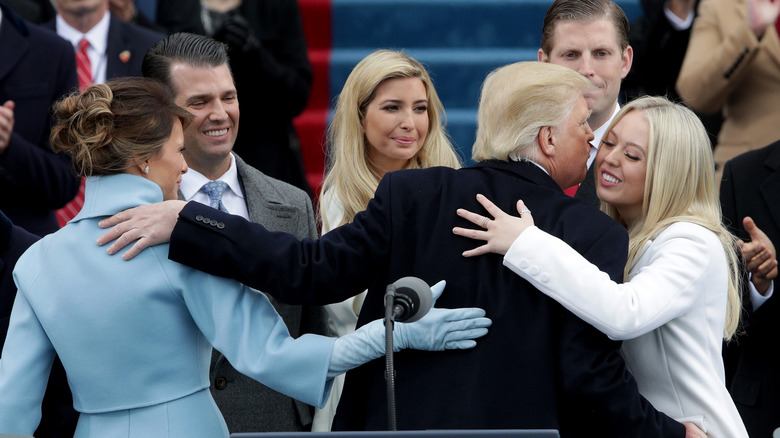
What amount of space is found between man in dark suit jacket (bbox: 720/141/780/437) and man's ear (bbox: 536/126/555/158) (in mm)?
1396

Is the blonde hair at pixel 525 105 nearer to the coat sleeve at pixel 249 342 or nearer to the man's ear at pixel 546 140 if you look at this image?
the man's ear at pixel 546 140

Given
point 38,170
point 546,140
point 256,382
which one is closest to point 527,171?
point 546,140

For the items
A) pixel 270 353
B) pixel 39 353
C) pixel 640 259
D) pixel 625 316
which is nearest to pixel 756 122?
pixel 640 259

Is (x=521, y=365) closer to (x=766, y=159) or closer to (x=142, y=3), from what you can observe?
(x=766, y=159)

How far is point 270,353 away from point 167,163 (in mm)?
530

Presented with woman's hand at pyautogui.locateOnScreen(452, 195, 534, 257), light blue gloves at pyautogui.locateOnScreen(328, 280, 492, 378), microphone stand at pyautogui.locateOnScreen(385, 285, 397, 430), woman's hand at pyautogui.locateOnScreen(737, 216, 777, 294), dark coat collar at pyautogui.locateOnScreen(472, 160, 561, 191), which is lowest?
woman's hand at pyautogui.locateOnScreen(737, 216, 777, 294)

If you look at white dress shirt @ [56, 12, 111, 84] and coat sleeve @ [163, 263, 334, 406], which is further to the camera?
white dress shirt @ [56, 12, 111, 84]

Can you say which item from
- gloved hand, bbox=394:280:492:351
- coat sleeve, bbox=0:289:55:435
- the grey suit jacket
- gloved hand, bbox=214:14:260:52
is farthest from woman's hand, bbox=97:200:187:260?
gloved hand, bbox=214:14:260:52

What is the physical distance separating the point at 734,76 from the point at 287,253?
325 centimetres

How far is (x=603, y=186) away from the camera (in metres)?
2.99

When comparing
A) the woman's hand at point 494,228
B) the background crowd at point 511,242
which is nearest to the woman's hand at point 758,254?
the background crowd at point 511,242

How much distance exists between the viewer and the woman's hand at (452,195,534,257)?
8.09 ft

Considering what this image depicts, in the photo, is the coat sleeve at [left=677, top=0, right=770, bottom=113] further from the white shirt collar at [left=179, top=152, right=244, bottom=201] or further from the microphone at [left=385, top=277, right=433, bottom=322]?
the microphone at [left=385, top=277, right=433, bottom=322]

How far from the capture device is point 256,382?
10.6 ft
